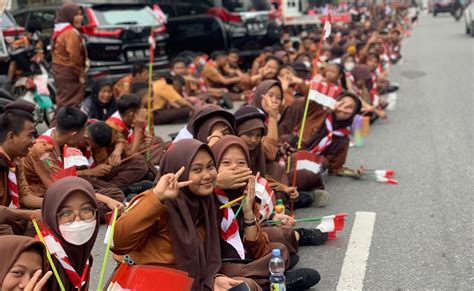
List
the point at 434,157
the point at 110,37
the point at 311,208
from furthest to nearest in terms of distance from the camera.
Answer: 1. the point at 110,37
2. the point at 434,157
3. the point at 311,208

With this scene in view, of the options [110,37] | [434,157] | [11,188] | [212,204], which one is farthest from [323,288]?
[110,37]

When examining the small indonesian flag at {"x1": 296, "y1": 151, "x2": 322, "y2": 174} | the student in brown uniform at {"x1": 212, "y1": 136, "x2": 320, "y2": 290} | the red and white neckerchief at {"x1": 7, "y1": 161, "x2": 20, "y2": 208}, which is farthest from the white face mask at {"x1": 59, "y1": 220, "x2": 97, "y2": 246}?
the small indonesian flag at {"x1": 296, "y1": 151, "x2": 322, "y2": 174}

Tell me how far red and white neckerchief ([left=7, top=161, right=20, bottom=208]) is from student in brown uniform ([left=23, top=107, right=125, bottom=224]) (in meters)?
0.45

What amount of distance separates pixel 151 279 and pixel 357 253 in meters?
1.99

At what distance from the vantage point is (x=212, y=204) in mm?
3480

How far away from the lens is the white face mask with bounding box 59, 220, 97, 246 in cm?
315

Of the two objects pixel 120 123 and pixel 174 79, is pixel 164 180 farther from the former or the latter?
pixel 174 79

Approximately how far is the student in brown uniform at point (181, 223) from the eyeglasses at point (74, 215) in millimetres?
195

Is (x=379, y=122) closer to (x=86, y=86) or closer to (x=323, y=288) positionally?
(x=86, y=86)

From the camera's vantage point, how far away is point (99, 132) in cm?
582

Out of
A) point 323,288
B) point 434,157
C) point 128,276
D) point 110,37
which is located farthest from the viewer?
point 110,37

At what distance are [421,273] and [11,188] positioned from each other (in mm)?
2773

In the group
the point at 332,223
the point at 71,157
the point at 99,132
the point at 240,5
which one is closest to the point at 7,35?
the point at 99,132

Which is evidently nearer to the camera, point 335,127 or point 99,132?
point 99,132
